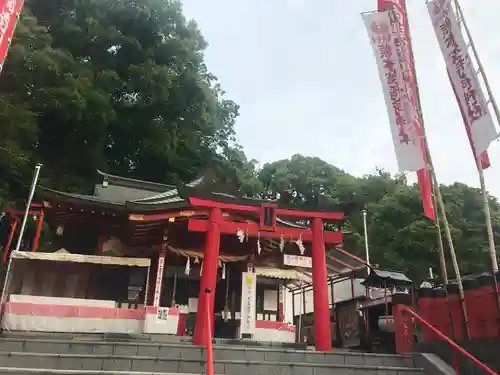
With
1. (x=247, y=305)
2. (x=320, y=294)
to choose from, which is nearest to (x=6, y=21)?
(x=320, y=294)

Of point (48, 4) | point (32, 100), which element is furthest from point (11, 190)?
point (48, 4)

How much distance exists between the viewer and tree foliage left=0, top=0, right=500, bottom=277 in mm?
22766

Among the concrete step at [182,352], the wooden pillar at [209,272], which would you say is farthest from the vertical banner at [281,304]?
the concrete step at [182,352]

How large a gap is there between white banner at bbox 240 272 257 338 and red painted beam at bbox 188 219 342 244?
2.63 meters

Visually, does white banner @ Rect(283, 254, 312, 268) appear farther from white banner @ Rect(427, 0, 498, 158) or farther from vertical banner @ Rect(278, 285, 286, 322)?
white banner @ Rect(427, 0, 498, 158)

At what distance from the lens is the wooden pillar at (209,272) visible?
9.04 meters

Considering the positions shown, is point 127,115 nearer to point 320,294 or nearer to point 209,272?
point 209,272

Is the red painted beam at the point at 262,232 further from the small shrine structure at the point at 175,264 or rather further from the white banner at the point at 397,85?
the white banner at the point at 397,85

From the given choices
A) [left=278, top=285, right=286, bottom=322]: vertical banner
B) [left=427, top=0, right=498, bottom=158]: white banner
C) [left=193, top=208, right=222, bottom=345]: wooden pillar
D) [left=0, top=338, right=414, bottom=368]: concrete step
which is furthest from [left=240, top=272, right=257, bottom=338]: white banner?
[left=427, top=0, right=498, bottom=158]: white banner

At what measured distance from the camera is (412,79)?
9.59 meters

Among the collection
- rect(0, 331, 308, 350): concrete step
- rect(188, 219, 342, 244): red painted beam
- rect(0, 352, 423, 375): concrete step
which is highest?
rect(188, 219, 342, 244): red painted beam

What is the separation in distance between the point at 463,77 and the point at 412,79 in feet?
4.41

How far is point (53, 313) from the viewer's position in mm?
11188

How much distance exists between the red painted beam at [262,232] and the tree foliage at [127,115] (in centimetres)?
1173
